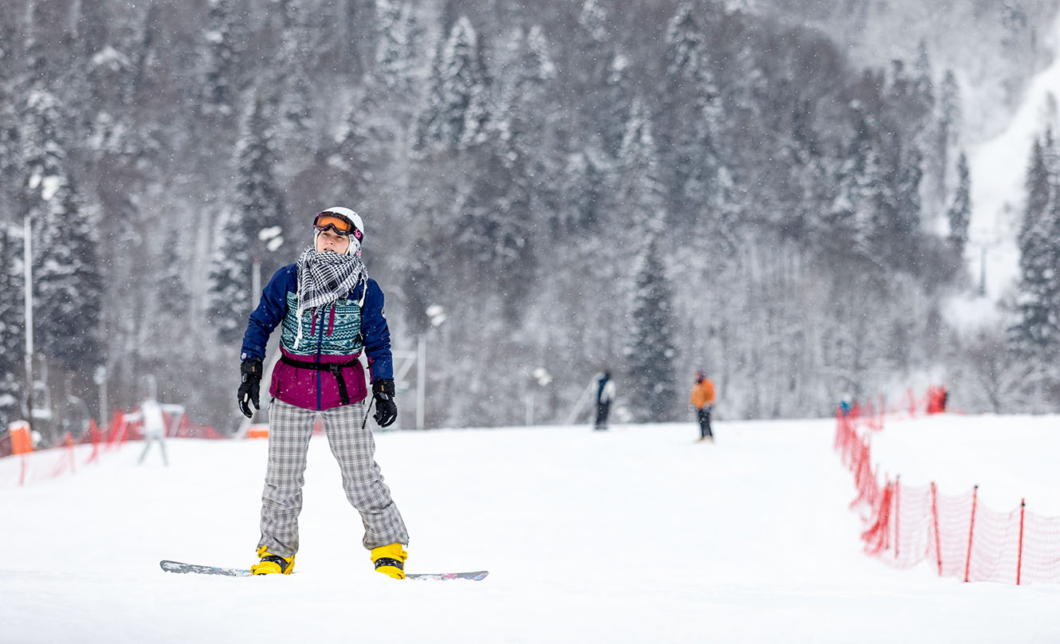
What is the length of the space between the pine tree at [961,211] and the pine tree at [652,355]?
42288 millimetres

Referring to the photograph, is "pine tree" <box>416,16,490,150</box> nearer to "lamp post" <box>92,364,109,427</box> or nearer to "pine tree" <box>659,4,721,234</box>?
"pine tree" <box>659,4,721,234</box>

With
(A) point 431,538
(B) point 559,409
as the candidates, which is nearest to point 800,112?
(B) point 559,409

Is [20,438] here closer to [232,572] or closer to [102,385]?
[232,572]

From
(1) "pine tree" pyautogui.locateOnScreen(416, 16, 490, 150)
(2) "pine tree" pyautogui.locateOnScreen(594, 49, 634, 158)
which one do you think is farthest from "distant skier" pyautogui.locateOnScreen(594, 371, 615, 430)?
(2) "pine tree" pyautogui.locateOnScreen(594, 49, 634, 158)

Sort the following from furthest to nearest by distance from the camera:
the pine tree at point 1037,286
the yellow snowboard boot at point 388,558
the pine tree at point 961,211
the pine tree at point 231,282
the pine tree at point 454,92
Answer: the pine tree at point 961,211, the pine tree at point 454,92, the pine tree at point 1037,286, the pine tree at point 231,282, the yellow snowboard boot at point 388,558

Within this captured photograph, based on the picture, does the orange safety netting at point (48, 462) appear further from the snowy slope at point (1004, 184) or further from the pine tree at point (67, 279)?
the snowy slope at point (1004, 184)

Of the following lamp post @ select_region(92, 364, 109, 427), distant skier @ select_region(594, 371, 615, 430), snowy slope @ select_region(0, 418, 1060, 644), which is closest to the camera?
snowy slope @ select_region(0, 418, 1060, 644)

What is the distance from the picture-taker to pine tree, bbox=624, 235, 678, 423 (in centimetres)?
5338

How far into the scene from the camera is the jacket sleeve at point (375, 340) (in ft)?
16.9

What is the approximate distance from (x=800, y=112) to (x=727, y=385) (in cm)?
2930

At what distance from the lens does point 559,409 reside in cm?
6231

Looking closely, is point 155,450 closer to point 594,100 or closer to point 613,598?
point 613,598

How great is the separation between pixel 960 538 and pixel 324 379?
921cm

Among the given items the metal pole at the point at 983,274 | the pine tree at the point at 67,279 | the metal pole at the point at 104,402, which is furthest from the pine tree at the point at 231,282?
the metal pole at the point at 983,274
